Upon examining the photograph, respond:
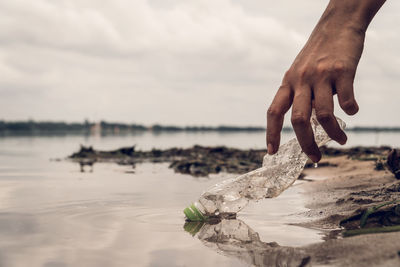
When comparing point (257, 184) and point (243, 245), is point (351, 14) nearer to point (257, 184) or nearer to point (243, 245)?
point (243, 245)

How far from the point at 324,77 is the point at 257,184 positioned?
146 centimetres

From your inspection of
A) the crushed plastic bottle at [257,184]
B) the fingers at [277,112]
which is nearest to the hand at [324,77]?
the fingers at [277,112]

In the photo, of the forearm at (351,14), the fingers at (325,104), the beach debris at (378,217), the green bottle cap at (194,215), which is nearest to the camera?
the fingers at (325,104)

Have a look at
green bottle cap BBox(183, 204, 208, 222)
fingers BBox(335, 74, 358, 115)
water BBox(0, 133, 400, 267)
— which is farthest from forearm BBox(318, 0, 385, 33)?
green bottle cap BBox(183, 204, 208, 222)

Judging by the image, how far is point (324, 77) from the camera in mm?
1350

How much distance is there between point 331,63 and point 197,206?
1.47m

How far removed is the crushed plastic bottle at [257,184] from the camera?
261cm

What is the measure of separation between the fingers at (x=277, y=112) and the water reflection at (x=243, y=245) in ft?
1.53

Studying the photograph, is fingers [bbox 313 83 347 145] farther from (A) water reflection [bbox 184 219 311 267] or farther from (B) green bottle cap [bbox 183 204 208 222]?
(B) green bottle cap [bbox 183 204 208 222]

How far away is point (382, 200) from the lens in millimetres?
2650

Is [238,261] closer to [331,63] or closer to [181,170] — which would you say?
[331,63]

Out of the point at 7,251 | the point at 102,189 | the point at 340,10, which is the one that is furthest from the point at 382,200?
the point at 102,189

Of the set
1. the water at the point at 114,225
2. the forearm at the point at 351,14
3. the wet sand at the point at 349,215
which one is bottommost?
the water at the point at 114,225

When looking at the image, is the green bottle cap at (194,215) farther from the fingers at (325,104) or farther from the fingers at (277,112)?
the fingers at (325,104)
